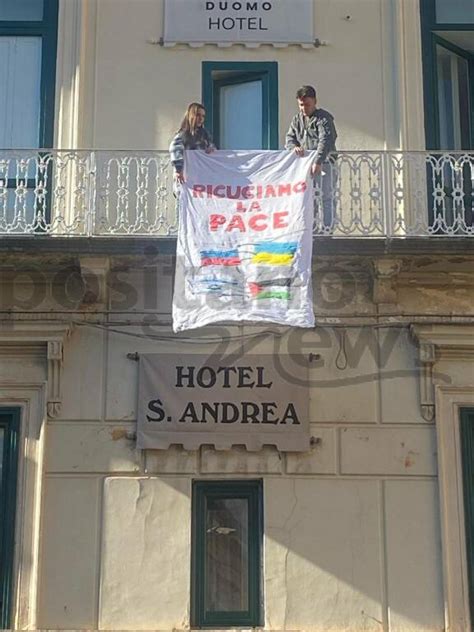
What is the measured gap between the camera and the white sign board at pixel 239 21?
46.7ft

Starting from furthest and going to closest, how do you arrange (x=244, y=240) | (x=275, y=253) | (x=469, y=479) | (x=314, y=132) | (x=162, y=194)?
(x=162, y=194)
(x=314, y=132)
(x=469, y=479)
(x=244, y=240)
(x=275, y=253)

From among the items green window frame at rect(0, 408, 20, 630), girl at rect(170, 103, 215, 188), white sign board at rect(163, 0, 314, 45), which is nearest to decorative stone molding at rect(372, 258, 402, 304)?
girl at rect(170, 103, 215, 188)

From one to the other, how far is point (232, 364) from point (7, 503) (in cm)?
274

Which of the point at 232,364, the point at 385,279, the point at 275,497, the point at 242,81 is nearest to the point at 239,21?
the point at 242,81

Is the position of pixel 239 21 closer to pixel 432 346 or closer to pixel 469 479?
pixel 432 346

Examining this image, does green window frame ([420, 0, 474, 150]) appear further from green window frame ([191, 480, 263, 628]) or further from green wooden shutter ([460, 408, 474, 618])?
green window frame ([191, 480, 263, 628])

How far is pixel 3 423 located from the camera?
12.9m

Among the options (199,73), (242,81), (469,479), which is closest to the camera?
(469,479)

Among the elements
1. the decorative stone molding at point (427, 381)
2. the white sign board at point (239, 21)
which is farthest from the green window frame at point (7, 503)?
the white sign board at point (239, 21)

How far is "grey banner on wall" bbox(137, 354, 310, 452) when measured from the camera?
12.6 m

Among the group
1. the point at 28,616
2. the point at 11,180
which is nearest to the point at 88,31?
the point at 11,180

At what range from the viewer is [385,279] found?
507 inches

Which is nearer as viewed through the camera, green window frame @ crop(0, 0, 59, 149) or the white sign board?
green window frame @ crop(0, 0, 59, 149)

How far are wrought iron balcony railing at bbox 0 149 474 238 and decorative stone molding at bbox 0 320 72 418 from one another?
1.01 m
